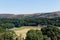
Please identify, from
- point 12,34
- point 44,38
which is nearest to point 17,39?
point 12,34

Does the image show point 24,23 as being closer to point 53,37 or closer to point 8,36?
point 53,37

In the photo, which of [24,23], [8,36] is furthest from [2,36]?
[24,23]

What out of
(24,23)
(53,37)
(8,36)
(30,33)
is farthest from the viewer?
(24,23)

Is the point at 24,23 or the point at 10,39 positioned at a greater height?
the point at 10,39

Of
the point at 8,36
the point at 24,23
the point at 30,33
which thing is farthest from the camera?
the point at 24,23

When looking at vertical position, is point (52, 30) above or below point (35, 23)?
above

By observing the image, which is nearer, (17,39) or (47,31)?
(17,39)

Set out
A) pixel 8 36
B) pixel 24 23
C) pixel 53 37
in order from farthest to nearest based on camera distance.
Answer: pixel 24 23
pixel 53 37
pixel 8 36

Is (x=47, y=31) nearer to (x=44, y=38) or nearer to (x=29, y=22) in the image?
(x=44, y=38)

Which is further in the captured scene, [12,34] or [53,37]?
[53,37]
